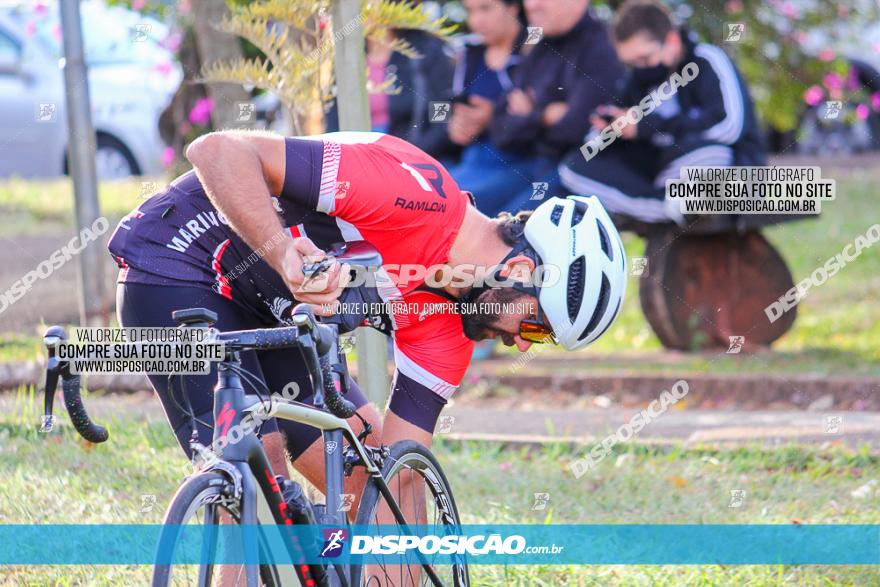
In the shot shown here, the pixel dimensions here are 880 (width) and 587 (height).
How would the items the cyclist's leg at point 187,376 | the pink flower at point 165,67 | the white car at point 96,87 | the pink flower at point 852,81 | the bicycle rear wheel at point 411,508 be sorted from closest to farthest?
the cyclist's leg at point 187,376
the bicycle rear wheel at point 411,508
the white car at point 96,87
the pink flower at point 165,67
the pink flower at point 852,81

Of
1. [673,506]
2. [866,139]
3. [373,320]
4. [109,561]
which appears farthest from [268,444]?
[866,139]

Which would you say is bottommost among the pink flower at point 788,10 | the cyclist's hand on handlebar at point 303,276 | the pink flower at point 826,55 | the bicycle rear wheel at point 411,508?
the bicycle rear wheel at point 411,508

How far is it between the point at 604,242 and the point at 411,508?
3.33ft

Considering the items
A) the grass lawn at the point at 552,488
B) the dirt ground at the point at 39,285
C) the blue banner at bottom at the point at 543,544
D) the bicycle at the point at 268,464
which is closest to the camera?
the bicycle at the point at 268,464

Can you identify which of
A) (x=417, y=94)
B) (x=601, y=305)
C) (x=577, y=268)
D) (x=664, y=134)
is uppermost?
(x=417, y=94)

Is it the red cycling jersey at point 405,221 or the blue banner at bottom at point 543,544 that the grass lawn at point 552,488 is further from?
the red cycling jersey at point 405,221

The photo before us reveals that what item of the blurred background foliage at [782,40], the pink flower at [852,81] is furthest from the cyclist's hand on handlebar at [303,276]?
the pink flower at [852,81]

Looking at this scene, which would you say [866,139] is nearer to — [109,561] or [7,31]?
[7,31]

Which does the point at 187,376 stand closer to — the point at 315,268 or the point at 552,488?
the point at 315,268

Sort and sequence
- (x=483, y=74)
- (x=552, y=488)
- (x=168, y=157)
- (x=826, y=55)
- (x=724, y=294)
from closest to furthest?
(x=552, y=488) → (x=483, y=74) → (x=724, y=294) → (x=168, y=157) → (x=826, y=55)

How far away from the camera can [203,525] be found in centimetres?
294

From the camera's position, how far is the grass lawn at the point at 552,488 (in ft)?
15.5

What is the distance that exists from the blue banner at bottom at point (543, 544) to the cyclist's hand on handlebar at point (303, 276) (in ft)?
2.18

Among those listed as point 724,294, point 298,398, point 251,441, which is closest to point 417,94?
point 724,294
